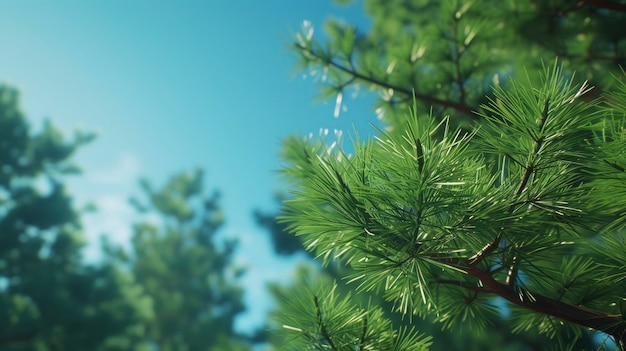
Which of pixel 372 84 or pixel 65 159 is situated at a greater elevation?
pixel 65 159

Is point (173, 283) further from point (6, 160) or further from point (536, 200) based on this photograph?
point (536, 200)

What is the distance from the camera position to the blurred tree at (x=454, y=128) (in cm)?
84

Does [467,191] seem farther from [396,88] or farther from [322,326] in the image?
[396,88]

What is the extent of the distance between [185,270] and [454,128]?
9.38m

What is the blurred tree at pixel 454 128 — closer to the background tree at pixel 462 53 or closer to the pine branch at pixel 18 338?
the background tree at pixel 462 53

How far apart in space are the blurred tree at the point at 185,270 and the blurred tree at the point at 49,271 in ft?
10.8

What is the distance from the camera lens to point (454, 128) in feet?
5.68

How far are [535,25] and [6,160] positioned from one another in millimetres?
6043

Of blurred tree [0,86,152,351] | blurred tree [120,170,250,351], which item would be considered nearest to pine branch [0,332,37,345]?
blurred tree [0,86,152,351]

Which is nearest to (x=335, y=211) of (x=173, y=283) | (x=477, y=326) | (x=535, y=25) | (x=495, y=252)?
(x=495, y=252)

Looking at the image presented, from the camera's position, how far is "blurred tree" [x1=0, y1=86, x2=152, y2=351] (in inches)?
209

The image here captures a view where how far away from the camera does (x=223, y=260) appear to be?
11312mm

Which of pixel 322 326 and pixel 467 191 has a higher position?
pixel 467 191

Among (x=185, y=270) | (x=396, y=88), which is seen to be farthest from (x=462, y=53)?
(x=185, y=270)
